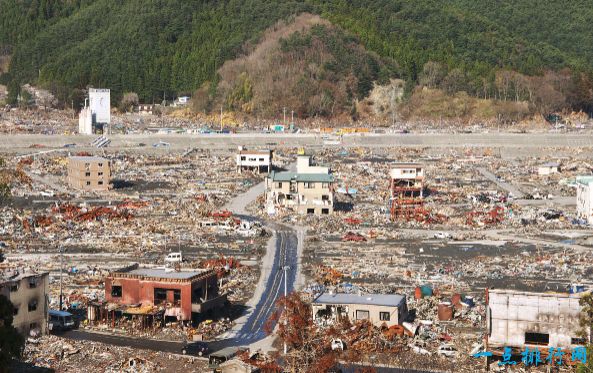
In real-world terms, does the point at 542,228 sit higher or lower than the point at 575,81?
lower

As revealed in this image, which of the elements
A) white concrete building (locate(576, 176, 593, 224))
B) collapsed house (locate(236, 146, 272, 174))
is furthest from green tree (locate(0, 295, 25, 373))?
collapsed house (locate(236, 146, 272, 174))

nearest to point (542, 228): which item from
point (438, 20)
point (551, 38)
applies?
point (438, 20)

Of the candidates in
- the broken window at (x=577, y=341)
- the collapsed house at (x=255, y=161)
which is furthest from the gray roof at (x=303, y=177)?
the broken window at (x=577, y=341)

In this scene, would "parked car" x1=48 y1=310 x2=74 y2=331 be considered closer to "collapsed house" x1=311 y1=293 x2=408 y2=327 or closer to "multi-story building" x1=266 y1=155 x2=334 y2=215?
"collapsed house" x1=311 y1=293 x2=408 y2=327

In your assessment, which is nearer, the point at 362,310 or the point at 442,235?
the point at 362,310

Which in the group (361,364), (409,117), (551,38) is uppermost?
(551,38)

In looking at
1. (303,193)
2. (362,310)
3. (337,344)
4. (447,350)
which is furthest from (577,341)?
(303,193)

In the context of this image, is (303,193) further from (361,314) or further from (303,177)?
(361,314)

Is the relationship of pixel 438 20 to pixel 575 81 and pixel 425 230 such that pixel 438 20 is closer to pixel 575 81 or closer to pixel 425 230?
pixel 575 81
